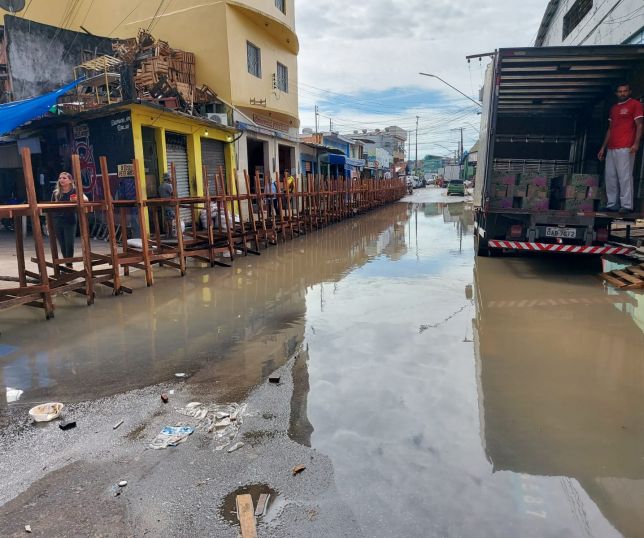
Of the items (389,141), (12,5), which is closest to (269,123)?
(12,5)

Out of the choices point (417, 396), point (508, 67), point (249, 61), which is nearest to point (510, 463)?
point (417, 396)

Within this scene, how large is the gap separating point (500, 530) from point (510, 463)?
2.02 ft

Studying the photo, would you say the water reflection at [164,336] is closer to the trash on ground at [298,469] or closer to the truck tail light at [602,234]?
the trash on ground at [298,469]

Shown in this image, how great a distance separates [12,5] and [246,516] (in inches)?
839

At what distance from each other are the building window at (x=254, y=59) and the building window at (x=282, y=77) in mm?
1771

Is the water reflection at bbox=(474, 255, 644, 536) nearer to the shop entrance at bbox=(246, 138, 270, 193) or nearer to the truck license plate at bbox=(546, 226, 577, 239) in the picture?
the truck license plate at bbox=(546, 226, 577, 239)

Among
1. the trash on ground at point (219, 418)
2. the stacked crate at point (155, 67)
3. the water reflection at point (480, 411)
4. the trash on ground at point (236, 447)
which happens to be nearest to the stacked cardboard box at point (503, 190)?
the water reflection at point (480, 411)

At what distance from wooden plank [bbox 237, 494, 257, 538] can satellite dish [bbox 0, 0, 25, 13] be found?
20.7 m

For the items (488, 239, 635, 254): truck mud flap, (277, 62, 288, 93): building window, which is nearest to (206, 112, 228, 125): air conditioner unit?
(277, 62, 288, 93): building window

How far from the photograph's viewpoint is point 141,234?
770 cm

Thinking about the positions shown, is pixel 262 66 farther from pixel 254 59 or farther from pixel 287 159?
pixel 287 159

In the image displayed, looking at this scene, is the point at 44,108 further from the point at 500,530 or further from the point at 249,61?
the point at 500,530

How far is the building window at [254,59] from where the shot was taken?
18266 mm

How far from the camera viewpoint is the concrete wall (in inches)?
567
